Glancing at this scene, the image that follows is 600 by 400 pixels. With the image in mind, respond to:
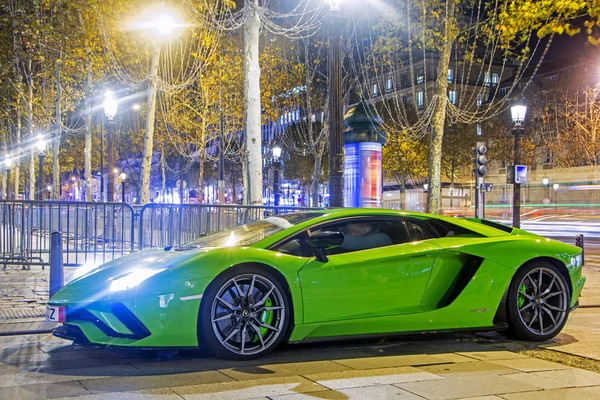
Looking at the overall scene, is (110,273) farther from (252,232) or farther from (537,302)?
(537,302)

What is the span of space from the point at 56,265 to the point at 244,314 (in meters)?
A: 2.88

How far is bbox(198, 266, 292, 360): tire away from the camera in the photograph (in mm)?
5207

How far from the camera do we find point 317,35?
130 ft

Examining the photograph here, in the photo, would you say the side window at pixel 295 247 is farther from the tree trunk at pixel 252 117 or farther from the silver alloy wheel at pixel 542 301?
the tree trunk at pixel 252 117

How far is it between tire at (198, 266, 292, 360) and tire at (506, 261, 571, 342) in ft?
7.53

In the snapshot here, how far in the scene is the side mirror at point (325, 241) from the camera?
18.5 feet

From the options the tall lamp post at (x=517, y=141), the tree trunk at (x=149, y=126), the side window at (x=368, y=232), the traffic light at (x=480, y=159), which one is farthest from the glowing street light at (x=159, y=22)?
the side window at (x=368, y=232)

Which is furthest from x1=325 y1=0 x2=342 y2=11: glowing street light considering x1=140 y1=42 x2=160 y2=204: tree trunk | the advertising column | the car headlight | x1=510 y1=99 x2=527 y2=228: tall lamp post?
x1=140 y1=42 x2=160 y2=204: tree trunk

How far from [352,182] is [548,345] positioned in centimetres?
1003

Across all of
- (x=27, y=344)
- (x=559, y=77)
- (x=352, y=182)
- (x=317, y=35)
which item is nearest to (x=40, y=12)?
(x=317, y=35)

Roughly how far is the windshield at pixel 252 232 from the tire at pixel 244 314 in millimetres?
477

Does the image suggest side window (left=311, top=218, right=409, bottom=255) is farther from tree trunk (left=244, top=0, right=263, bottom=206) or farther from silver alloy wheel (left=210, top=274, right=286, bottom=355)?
tree trunk (left=244, top=0, right=263, bottom=206)

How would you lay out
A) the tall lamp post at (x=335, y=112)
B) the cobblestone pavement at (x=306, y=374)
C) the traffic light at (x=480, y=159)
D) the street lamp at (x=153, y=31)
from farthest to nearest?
Result: the street lamp at (x=153, y=31) < the traffic light at (x=480, y=159) < the tall lamp post at (x=335, y=112) < the cobblestone pavement at (x=306, y=374)

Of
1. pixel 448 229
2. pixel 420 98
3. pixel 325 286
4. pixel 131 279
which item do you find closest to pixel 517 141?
pixel 448 229
